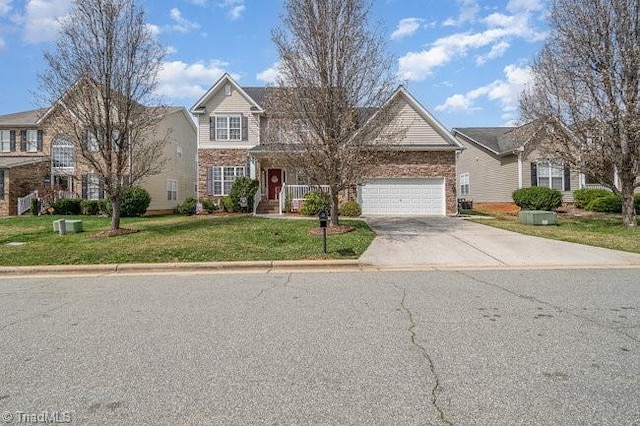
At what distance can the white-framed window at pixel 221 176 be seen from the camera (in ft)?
79.9

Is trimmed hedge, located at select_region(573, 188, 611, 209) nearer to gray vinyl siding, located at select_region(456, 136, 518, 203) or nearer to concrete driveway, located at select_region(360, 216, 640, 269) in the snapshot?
gray vinyl siding, located at select_region(456, 136, 518, 203)

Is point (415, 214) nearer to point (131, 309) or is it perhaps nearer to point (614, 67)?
point (614, 67)

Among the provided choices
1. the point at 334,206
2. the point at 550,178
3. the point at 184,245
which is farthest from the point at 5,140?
the point at 550,178

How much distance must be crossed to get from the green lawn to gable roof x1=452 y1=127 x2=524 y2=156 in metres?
16.0

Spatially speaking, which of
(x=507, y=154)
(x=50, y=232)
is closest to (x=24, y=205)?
(x=50, y=232)

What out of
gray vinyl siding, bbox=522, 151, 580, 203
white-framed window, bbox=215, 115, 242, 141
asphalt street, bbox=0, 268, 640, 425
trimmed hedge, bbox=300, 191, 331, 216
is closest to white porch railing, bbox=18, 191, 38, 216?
white-framed window, bbox=215, 115, 242, 141

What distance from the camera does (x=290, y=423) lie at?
9.08ft

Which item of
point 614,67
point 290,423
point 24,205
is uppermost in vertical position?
point 614,67

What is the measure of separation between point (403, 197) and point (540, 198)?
26.4ft

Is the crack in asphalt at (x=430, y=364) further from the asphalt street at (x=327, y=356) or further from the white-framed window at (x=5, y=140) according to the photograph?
the white-framed window at (x=5, y=140)

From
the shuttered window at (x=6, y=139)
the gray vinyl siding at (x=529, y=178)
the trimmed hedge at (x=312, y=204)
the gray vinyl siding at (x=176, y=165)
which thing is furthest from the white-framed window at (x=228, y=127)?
the gray vinyl siding at (x=529, y=178)

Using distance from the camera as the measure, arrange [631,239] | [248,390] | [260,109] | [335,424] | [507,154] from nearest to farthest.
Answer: [335,424] < [248,390] < [631,239] < [260,109] < [507,154]

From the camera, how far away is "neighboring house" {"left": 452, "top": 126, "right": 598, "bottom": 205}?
79.9ft

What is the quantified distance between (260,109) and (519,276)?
63.2 ft
